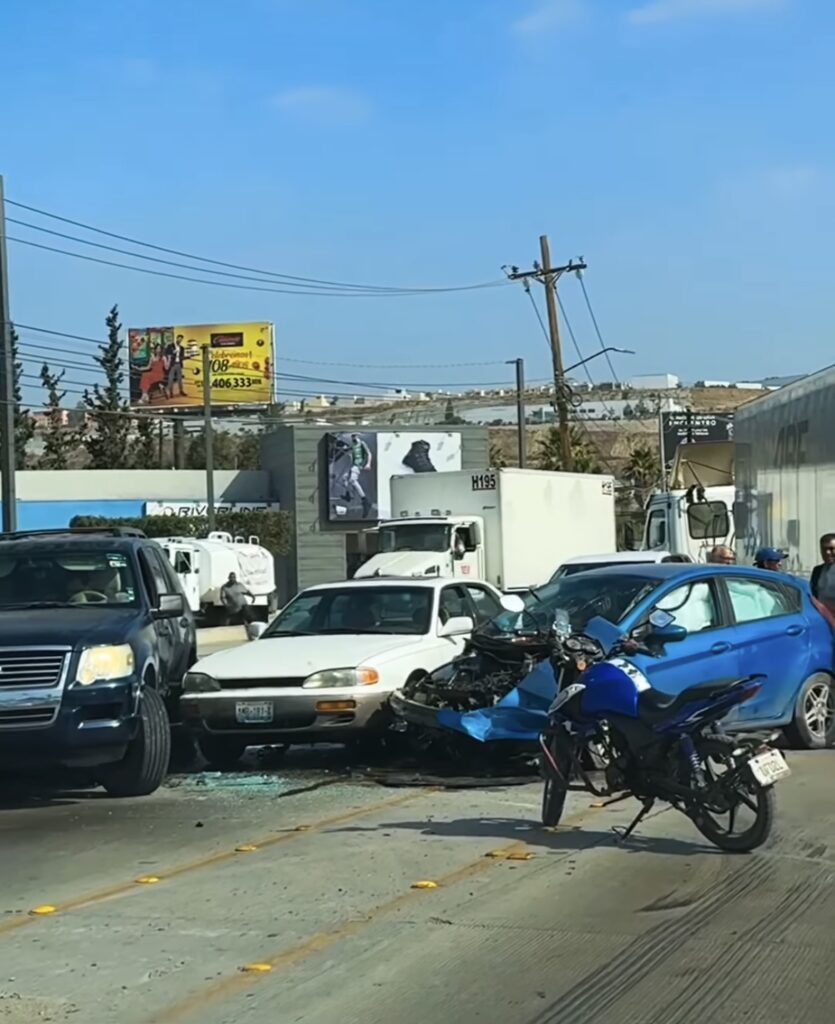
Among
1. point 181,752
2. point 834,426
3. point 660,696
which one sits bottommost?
point 181,752

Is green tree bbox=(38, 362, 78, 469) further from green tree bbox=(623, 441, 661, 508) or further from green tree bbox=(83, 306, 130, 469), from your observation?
green tree bbox=(623, 441, 661, 508)

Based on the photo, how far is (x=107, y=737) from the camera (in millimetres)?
10453

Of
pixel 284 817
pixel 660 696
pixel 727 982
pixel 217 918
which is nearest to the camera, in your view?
pixel 727 982

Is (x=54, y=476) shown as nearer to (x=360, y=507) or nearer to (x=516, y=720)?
(x=360, y=507)

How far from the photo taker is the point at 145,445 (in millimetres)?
87000

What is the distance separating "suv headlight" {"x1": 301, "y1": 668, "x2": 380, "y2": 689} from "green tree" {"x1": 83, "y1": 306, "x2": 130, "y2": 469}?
72379 mm

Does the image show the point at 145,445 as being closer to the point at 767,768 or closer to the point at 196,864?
the point at 196,864

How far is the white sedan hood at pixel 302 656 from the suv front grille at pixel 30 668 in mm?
1939

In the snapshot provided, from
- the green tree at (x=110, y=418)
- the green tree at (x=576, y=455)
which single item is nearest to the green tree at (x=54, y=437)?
the green tree at (x=110, y=418)

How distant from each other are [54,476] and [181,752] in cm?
4949

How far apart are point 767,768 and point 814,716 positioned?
4750 mm

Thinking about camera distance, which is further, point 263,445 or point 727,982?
point 263,445

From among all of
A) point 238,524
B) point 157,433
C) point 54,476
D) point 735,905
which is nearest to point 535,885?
point 735,905

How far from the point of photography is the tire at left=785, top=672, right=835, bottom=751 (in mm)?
12297
